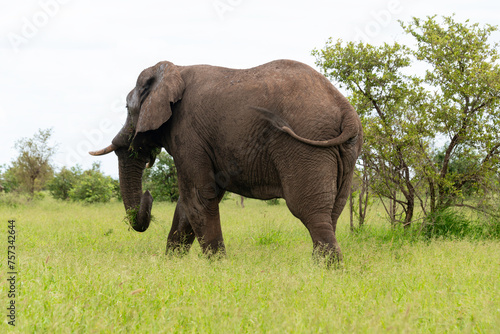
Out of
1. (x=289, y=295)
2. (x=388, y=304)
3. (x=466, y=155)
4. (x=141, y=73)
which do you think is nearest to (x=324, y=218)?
(x=289, y=295)

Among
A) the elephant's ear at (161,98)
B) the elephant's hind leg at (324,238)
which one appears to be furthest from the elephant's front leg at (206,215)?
the elephant's hind leg at (324,238)

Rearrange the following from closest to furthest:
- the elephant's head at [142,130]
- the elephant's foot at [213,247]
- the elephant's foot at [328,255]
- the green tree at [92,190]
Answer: the elephant's foot at [328,255]
the elephant's foot at [213,247]
the elephant's head at [142,130]
the green tree at [92,190]

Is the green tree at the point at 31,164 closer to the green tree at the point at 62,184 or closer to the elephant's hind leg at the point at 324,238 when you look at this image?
the green tree at the point at 62,184

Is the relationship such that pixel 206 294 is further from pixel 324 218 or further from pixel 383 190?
pixel 383 190

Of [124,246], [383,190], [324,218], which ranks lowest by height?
[124,246]

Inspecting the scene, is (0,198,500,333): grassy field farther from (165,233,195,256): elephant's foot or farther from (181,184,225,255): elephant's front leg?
(165,233,195,256): elephant's foot

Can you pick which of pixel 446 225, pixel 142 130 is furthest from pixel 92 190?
pixel 446 225

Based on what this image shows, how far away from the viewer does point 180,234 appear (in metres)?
7.65

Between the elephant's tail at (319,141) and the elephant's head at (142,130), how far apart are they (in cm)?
154

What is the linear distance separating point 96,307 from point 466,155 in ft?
29.0

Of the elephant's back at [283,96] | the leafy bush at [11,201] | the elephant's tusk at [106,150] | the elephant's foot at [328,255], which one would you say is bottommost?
the leafy bush at [11,201]

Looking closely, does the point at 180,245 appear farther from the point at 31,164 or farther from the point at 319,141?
the point at 31,164

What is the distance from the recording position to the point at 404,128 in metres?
10.0

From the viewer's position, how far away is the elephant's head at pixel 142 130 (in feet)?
22.8
